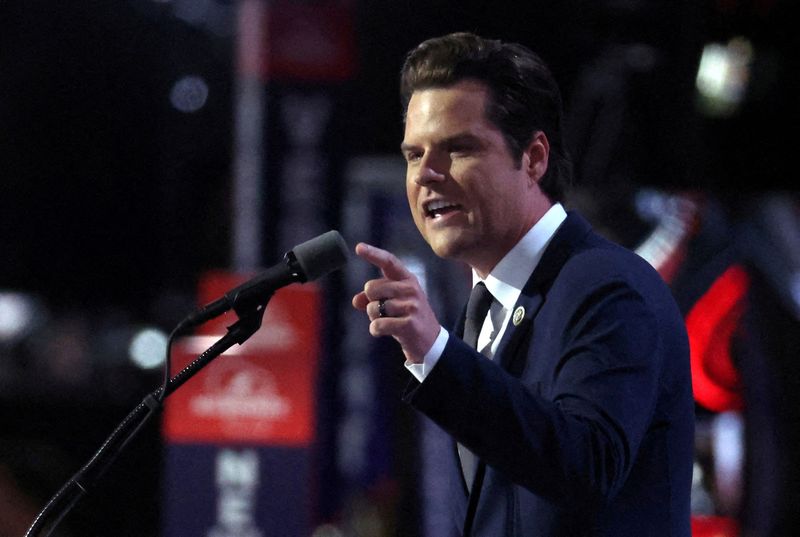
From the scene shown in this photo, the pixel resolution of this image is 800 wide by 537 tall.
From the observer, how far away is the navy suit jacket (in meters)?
1.31

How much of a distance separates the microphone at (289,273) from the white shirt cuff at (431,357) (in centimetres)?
18

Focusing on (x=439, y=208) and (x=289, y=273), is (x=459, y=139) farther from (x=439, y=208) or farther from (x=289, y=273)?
(x=289, y=273)

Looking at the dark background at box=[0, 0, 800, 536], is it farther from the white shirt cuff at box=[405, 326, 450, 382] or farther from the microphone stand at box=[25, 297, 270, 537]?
the white shirt cuff at box=[405, 326, 450, 382]

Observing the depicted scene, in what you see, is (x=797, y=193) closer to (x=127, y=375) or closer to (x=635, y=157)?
(x=635, y=157)

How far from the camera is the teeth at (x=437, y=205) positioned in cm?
164

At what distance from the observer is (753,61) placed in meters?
5.53

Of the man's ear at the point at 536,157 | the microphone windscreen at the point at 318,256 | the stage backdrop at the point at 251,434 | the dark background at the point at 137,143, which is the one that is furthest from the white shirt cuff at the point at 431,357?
the dark background at the point at 137,143

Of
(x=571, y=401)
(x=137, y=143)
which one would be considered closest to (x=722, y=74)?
(x=571, y=401)

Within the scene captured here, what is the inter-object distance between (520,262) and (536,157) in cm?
20

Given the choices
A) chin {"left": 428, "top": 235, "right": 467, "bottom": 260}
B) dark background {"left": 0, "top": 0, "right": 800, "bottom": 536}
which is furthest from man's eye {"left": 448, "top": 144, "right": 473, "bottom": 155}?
dark background {"left": 0, "top": 0, "right": 800, "bottom": 536}

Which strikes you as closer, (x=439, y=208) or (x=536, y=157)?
(x=439, y=208)

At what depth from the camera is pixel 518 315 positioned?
158 cm

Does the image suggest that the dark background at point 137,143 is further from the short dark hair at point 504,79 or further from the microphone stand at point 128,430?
the microphone stand at point 128,430

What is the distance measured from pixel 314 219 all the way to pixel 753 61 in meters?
2.33
